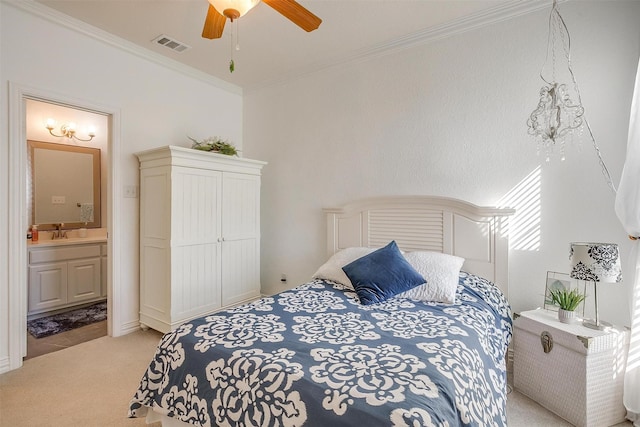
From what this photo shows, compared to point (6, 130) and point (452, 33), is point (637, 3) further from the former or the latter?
point (6, 130)

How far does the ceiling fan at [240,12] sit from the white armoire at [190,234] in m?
1.20

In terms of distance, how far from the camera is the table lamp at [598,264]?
5.81ft

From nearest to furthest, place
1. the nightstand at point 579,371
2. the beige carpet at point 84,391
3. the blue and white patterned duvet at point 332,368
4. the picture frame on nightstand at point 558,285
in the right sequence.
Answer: the blue and white patterned duvet at point 332,368 < the nightstand at point 579,371 < the beige carpet at point 84,391 < the picture frame on nightstand at point 558,285

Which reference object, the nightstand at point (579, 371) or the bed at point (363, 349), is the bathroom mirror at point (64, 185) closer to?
the bed at point (363, 349)

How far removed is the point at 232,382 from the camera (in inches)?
49.7

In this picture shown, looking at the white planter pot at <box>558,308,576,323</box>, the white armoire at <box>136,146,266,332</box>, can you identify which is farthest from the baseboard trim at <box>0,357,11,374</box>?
the white planter pot at <box>558,308,576,323</box>

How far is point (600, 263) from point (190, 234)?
3020 millimetres

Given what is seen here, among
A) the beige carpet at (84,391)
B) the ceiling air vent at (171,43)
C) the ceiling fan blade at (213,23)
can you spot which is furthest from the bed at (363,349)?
the ceiling air vent at (171,43)

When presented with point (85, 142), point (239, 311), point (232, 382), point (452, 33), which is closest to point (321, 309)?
point (239, 311)

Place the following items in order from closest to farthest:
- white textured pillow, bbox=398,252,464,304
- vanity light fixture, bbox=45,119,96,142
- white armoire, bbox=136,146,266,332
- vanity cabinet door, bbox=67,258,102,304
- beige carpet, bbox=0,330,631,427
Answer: beige carpet, bbox=0,330,631,427 < white textured pillow, bbox=398,252,464,304 < white armoire, bbox=136,146,266,332 < vanity cabinet door, bbox=67,258,102,304 < vanity light fixture, bbox=45,119,96,142

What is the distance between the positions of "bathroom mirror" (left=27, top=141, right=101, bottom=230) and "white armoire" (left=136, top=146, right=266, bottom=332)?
170 centimetres

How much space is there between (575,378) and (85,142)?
5426mm

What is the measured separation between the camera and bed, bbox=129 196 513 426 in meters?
1.07

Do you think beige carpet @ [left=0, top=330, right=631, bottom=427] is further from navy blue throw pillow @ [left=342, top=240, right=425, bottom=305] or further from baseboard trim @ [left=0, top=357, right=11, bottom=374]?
navy blue throw pillow @ [left=342, top=240, right=425, bottom=305]
